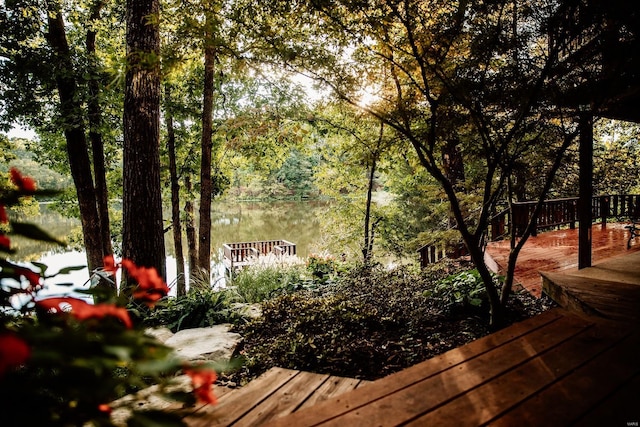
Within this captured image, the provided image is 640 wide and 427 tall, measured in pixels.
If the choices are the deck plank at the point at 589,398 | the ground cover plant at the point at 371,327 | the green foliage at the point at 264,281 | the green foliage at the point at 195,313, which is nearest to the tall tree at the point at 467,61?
the ground cover plant at the point at 371,327

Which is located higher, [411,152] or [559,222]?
[411,152]

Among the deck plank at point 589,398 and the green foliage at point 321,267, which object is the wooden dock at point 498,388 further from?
the green foliage at point 321,267

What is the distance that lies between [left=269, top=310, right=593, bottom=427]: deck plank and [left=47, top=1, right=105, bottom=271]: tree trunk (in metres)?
6.78

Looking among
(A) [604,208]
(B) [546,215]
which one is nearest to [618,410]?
(B) [546,215]

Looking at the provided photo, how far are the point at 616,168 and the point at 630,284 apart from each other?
9342 mm

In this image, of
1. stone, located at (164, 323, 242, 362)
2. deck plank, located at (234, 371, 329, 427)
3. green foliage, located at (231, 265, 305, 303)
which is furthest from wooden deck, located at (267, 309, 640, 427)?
green foliage, located at (231, 265, 305, 303)

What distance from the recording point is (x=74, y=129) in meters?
6.64

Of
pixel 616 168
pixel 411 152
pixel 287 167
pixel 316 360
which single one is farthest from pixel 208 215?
pixel 287 167

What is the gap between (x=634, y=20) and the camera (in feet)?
8.53

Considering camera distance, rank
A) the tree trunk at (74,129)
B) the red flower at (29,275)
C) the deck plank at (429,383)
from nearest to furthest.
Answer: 1. the red flower at (29,275)
2. the deck plank at (429,383)
3. the tree trunk at (74,129)

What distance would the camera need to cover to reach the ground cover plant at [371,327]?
9.53 ft

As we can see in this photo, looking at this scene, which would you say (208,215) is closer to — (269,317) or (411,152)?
(269,317)

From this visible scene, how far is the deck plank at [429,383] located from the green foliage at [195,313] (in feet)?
9.23

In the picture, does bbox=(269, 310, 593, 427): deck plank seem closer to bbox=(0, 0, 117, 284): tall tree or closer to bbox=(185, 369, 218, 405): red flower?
bbox=(185, 369, 218, 405): red flower
